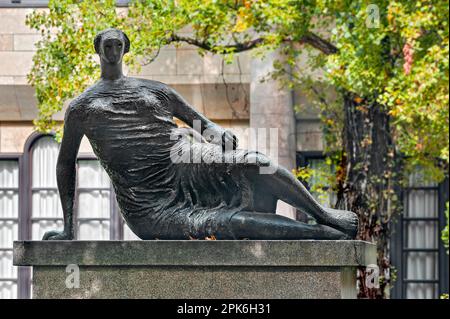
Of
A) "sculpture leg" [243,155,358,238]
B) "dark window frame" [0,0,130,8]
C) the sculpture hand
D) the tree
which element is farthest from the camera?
"dark window frame" [0,0,130,8]

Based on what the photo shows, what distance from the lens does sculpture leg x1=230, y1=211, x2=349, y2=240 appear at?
10.5m

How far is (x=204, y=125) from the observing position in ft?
36.7

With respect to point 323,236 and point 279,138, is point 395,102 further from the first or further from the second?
point 323,236

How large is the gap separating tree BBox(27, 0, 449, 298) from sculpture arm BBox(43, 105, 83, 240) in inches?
292

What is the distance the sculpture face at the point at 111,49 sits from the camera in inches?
432

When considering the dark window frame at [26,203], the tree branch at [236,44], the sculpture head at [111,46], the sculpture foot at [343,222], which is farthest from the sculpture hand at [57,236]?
the dark window frame at [26,203]

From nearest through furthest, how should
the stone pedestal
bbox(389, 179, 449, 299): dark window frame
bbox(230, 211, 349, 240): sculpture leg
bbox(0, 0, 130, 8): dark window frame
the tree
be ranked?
the stone pedestal < bbox(230, 211, 349, 240): sculpture leg < the tree < bbox(0, 0, 130, 8): dark window frame < bbox(389, 179, 449, 299): dark window frame

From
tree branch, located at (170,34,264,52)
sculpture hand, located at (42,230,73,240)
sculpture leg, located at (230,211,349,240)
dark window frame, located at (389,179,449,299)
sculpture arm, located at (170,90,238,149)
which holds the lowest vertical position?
dark window frame, located at (389,179,449,299)

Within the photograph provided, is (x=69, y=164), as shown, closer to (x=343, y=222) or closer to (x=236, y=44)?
(x=343, y=222)

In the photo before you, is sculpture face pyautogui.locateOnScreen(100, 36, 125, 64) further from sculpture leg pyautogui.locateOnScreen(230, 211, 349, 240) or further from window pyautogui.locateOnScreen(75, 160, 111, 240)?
window pyautogui.locateOnScreen(75, 160, 111, 240)

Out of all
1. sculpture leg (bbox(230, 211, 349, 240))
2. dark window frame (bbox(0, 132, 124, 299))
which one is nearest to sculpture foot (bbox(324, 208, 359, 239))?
sculpture leg (bbox(230, 211, 349, 240))

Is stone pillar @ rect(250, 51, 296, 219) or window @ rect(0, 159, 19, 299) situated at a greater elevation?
stone pillar @ rect(250, 51, 296, 219)

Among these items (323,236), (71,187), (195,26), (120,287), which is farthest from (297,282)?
(195,26)

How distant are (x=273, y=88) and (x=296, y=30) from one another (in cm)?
355
